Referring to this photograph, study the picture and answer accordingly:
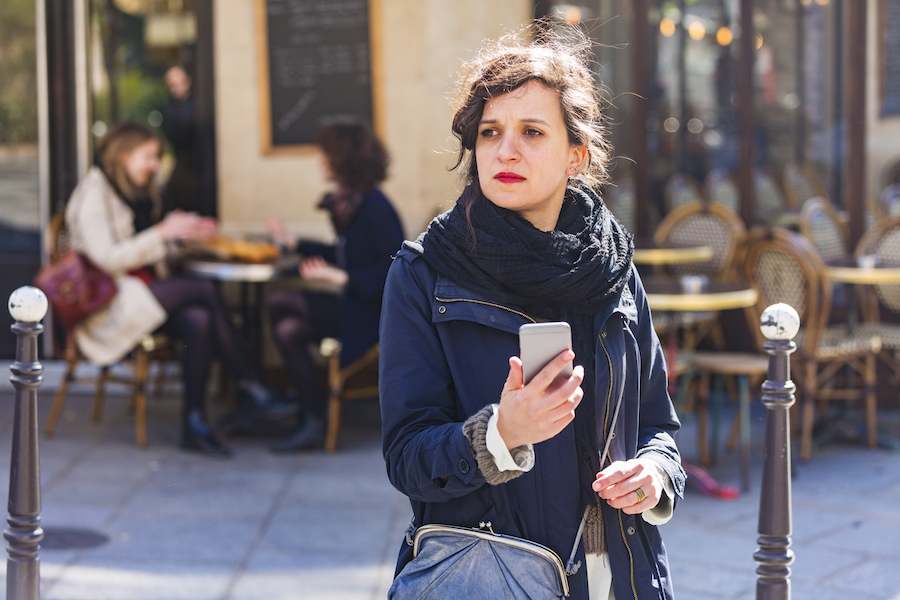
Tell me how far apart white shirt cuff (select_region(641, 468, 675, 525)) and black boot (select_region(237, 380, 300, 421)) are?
4408mm

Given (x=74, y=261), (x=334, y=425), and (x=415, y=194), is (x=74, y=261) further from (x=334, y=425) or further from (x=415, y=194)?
(x=415, y=194)

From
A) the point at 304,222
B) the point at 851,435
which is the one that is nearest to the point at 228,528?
the point at 304,222

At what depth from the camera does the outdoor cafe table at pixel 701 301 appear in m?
5.00

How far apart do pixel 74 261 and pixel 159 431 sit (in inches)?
47.2

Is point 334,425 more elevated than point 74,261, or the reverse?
point 74,261

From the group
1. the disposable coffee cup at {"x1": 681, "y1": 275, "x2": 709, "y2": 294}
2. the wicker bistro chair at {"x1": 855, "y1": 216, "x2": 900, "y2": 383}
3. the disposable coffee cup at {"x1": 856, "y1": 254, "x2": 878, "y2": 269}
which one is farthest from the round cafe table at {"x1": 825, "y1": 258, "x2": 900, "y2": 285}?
the disposable coffee cup at {"x1": 681, "y1": 275, "x2": 709, "y2": 294}

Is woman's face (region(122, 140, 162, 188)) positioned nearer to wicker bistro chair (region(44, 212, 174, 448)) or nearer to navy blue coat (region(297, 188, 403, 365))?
wicker bistro chair (region(44, 212, 174, 448))

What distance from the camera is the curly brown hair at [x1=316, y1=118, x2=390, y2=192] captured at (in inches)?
224

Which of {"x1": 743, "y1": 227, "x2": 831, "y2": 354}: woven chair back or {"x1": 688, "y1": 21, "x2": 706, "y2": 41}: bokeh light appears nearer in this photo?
{"x1": 743, "y1": 227, "x2": 831, "y2": 354}: woven chair back

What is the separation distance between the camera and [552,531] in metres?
1.77

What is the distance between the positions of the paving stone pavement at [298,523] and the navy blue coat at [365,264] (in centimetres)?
67

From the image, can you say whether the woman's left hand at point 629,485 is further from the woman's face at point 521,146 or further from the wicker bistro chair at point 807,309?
the wicker bistro chair at point 807,309

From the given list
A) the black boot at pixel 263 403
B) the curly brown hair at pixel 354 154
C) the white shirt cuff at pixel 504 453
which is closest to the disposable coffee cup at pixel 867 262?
the curly brown hair at pixel 354 154

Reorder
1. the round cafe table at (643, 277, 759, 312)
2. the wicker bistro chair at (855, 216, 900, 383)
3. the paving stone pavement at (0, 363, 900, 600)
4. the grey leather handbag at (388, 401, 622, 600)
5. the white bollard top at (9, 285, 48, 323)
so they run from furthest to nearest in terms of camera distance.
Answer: the wicker bistro chair at (855, 216, 900, 383) < the round cafe table at (643, 277, 759, 312) < the paving stone pavement at (0, 363, 900, 600) < the white bollard top at (9, 285, 48, 323) < the grey leather handbag at (388, 401, 622, 600)
